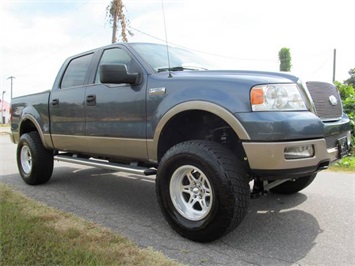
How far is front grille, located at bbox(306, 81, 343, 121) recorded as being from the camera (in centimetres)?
346

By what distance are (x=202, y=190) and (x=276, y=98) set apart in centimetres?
109

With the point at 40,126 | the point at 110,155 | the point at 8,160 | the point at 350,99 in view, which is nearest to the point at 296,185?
the point at 110,155

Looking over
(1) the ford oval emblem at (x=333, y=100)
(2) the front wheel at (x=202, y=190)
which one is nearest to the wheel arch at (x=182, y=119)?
(2) the front wheel at (x=202, y=190)

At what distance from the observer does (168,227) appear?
375 centimetres

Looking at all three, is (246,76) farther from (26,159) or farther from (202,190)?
(26,159)

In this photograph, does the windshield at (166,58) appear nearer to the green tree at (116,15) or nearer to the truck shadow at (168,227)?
the truck shadow at (168,227)

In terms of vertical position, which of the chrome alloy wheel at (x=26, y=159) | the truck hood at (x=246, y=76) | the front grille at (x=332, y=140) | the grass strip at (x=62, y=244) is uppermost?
the truck hood at (x=246, y=76)

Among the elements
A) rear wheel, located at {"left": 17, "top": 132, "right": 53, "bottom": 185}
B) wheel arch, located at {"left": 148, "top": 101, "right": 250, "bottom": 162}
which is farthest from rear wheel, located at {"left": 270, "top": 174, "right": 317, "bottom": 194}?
rear wheel, located at {"left": 17, "top": 132, "right": 53, "bottom": 185}

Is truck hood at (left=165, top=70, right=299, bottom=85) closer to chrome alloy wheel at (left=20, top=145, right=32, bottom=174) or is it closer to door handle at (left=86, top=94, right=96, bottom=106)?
door handle at (left=86, top=94, right=96, bottom=106)

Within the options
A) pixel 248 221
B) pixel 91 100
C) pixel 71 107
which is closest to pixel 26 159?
pixel 71 107

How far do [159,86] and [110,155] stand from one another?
1.28 metres

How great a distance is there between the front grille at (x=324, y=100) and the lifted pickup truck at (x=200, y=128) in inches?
0.5

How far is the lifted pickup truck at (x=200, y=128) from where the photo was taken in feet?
9.93

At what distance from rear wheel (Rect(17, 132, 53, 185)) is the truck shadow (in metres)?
0.15
